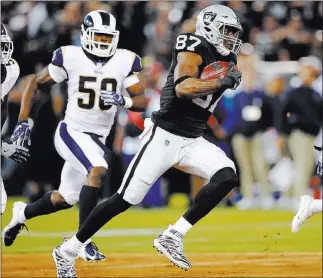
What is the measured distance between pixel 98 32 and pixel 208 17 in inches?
45.3

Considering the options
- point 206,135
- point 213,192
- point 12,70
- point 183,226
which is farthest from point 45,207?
point 206,135

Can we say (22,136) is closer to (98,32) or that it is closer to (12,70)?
(12,70)

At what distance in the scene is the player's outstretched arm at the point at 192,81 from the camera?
6.22m

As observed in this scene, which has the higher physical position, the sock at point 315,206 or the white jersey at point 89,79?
the white jersey at point 89,79

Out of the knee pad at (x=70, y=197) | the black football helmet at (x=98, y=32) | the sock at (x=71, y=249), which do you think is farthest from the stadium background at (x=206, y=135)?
the black football helmet at (x=98, y=32)

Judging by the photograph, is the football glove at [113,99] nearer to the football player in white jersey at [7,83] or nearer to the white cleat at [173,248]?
the football player in white jersey at [7,83]

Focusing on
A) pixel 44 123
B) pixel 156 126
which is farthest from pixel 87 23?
pixel 44 123

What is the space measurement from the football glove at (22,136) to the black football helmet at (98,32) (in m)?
0.76

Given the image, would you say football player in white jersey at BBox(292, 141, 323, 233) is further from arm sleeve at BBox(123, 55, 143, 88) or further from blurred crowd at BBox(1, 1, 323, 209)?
blurred crowd at BBox(1, 1, 323, 209)

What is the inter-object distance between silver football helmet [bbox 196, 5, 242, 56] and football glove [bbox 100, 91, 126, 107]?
0.82 m

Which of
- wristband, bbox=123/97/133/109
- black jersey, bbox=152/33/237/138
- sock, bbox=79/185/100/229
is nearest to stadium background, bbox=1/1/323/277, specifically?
sock, bbox=79/185/100/229

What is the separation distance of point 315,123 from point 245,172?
5.09 feet

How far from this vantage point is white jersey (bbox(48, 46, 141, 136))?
24.7 feet

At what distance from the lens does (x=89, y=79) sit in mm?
7598
